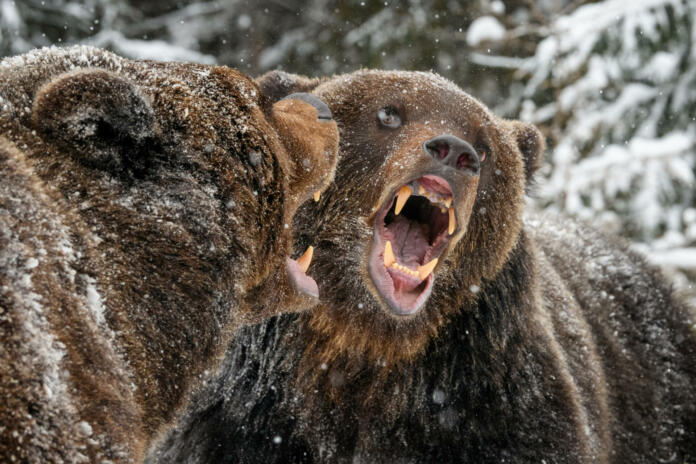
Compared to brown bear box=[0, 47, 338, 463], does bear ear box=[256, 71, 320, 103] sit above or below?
above

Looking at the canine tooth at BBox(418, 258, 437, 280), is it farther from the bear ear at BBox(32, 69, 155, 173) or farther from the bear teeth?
the bear ear at BBox(32, 69, 155, 173)

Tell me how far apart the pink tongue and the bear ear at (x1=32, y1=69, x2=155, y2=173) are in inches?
57.9

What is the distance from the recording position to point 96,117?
1869mm

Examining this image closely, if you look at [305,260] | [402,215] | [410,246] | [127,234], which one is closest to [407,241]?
[410,246]

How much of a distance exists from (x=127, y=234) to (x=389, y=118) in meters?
1.62

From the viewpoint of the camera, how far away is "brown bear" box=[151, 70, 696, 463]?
2.93m

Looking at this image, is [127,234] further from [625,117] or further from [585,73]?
[625,117]

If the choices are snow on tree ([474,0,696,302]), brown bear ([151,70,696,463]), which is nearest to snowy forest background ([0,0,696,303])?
snow on tree ([474,0,696,302])

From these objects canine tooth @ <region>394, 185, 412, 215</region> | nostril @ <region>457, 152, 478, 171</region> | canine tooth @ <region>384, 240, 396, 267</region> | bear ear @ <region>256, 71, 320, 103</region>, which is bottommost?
canine tooth @ <region>384, 240, 396, 267</region>

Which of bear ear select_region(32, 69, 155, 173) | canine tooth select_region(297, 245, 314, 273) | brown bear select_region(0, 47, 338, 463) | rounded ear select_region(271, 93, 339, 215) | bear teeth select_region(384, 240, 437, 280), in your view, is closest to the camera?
brown bear select_region(0, 47, 338, 463)

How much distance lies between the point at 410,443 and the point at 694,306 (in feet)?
9.61

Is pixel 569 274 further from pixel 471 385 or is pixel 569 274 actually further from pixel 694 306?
pixel 471 385

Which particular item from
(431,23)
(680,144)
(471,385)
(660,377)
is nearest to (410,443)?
(471,385)

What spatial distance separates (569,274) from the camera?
432 cm
